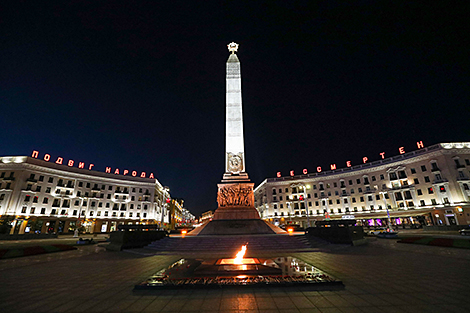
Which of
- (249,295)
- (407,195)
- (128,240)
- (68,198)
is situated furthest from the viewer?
(68,198)

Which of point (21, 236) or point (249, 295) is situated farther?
point (21, 236)

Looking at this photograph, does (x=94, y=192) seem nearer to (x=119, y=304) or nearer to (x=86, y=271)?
(x=86, y=271)

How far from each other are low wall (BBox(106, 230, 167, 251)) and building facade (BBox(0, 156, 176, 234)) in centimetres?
1723

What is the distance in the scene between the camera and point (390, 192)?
45781 mm

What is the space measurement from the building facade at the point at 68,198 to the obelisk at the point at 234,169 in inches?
568

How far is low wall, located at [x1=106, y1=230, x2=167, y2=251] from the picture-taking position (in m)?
14.1

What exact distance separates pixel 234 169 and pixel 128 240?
1349 centimetres

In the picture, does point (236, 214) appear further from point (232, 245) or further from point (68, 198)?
point (68, 198)

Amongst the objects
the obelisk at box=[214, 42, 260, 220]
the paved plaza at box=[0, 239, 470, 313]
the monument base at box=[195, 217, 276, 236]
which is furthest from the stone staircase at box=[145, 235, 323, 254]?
the paved plaza at box=[0, 239, 470, 313]

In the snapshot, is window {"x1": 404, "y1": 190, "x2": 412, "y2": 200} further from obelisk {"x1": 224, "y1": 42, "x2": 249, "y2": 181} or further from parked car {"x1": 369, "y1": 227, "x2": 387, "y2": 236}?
obelisk {"x1": 224, "y1": 42, "x2": 249, "y2": 181}

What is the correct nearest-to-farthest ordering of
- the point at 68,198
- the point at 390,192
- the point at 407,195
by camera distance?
the point at 407,195 → the point at 390,192 → the point at 68,198

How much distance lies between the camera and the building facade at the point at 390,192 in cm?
3788

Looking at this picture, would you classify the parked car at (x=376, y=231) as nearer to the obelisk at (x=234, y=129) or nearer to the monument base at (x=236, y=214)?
the monument base at (x=236, y=214)

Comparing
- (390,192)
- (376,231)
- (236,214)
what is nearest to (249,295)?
(236,214)
